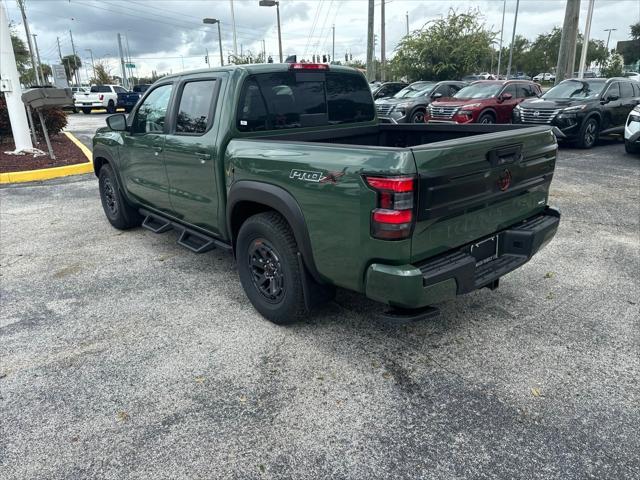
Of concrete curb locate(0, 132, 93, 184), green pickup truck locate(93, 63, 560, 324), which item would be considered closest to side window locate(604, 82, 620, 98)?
green pickup truck locate(93, 63, 560, 324)

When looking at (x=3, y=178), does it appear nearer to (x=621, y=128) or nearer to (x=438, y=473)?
(x=438, y=473)

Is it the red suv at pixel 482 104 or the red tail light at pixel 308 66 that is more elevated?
the red tail light at pixel 308 66

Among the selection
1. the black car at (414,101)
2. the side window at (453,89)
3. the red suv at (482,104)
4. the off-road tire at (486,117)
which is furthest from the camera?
the side window at (453,89)

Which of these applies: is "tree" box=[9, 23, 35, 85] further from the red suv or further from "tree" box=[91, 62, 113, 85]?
the red suv

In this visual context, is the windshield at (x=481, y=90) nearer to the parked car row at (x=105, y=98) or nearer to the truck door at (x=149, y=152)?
the truck door at (x=149, y=152)

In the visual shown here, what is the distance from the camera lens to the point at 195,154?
13.2 ft

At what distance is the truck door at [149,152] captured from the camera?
4617 millimetres

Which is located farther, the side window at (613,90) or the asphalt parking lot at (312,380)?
the side window at (613,90)

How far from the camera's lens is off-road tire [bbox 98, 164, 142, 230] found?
583cm

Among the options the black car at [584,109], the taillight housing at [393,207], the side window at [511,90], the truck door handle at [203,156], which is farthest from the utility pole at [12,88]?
the side window at [511,90]

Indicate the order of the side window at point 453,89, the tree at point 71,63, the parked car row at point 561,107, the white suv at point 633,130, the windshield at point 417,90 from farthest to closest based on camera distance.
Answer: the tree at point 71,63
the side window at point 453,89
the windshield at point 417,90
the parked car row at point 561,107
the white suv at point 633,130

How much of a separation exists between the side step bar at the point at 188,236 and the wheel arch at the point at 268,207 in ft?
1.47

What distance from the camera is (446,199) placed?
8.91 feet

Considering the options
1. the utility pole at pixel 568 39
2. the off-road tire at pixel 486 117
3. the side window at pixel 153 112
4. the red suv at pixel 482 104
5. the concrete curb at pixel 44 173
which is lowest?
the concrete curb at pixel 44 173
